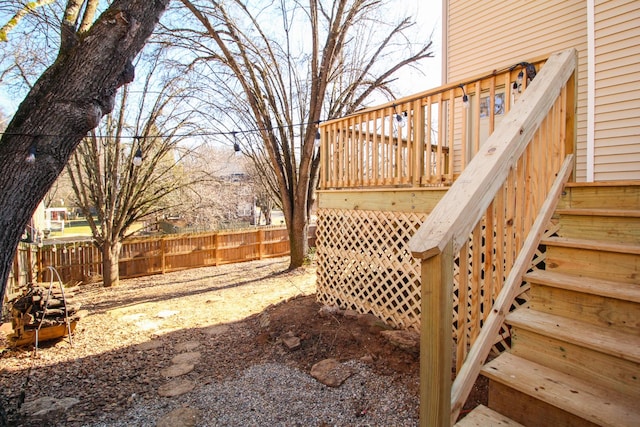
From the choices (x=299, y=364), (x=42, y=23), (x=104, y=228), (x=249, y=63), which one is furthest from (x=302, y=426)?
(x=104, y=228)

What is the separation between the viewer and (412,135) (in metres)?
4.14

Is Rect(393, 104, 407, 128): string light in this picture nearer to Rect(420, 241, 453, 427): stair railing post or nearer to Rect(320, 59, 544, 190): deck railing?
Rect(320, 59, 544, 190): deck railing

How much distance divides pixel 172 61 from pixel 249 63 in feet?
6.12

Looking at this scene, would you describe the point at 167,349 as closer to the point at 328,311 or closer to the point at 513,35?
the point at 328,311

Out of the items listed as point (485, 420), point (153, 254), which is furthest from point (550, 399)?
point (153, 254)

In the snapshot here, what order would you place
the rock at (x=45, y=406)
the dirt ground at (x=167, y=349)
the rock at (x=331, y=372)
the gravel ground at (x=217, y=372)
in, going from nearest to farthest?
1. the gravel ground at (x=217, y=372)
2. the rock at (x=45, y=406)
3. the rock at (x=331, y=372)
4. the dirt ground at (x=167, y=349)

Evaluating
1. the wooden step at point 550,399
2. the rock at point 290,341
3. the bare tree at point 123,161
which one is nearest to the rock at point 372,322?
the rock at point 290,341

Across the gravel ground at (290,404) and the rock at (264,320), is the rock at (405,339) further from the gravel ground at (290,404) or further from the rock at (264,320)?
the rock at (264,320)

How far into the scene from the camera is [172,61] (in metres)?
7.91

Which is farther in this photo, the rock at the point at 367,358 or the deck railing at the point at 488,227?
the rock at the point at 367,358

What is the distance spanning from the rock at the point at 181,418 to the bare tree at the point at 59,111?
1.58m

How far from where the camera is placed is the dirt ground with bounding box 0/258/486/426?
10.2ft

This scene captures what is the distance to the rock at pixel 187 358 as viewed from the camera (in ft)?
12.6

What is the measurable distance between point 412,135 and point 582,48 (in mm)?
3050
